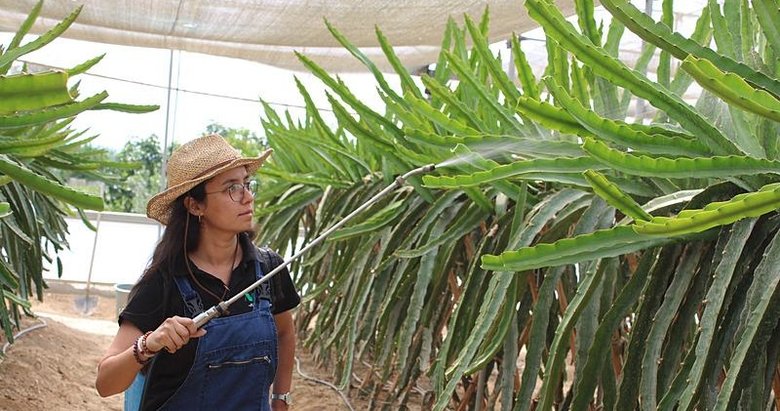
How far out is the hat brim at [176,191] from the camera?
1.54m

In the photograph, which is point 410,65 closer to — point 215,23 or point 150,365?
point 215,23

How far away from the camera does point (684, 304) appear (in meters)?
0.99

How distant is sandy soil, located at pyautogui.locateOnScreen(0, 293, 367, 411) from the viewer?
2652mm

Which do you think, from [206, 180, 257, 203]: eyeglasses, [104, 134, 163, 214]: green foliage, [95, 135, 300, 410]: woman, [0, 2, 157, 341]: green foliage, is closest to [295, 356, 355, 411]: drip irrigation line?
[0, 2, 157, 341]: green foliage

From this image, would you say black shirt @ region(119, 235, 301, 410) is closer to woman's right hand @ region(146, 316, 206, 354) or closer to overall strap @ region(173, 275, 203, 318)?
overall strap @ region(173, 275, 203, 318)

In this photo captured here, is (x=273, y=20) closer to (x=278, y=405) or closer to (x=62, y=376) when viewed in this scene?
(x=62, y=376)

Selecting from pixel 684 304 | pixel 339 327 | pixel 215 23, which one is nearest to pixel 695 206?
pixel 684 304

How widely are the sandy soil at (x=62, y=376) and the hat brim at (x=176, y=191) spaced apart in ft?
3.45

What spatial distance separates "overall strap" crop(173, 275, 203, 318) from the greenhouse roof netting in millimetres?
1670

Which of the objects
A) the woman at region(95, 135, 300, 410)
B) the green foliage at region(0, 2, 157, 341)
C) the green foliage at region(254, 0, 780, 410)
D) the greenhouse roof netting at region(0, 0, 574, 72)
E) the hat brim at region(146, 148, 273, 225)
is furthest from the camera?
the greenhouse roof netting at region(0, 0, 574, 72)

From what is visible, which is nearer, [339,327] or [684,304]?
[684,304]

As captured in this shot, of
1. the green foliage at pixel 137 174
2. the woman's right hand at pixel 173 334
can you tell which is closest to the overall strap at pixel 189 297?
the woman's right hand at pixel 173 334

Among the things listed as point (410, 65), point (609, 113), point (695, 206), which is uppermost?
point (410, 65)

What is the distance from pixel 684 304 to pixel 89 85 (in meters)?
7.30
